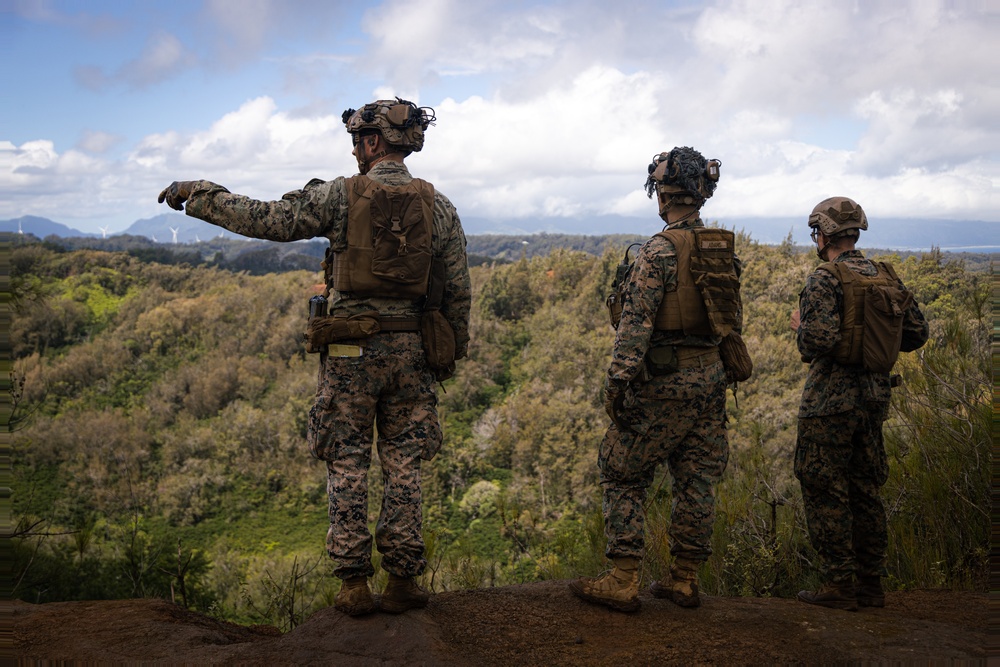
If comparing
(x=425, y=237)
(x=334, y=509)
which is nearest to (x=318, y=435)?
(x=334, y=509)

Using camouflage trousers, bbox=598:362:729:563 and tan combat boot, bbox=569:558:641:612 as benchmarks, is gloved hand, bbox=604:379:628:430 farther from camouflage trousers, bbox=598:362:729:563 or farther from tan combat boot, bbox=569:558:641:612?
tan combat boot, bbox=569:558:641:612

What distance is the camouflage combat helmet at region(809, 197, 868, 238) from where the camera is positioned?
12.5ft

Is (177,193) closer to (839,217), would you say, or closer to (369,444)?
(369,444)

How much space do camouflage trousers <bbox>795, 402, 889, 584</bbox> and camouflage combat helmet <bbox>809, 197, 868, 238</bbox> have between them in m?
0.98

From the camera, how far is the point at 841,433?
3816mm

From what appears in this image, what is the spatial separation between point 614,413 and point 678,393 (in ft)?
1.18

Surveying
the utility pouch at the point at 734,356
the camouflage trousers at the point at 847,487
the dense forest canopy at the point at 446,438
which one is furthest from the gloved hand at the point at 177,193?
the camouflage trousers at the point at 847,487

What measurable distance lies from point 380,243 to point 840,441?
272cm

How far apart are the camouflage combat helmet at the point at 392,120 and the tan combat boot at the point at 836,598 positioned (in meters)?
3.40

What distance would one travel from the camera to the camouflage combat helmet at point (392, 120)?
3746mm

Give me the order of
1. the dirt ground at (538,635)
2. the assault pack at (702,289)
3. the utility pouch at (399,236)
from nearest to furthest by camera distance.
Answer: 1. the dirt ground at (538,635)
2. the utility pouch at (399,236)
3. the assault pack at (702,289)

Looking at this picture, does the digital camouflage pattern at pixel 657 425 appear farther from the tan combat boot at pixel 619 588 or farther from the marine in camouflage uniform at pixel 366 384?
the marine in camouflage uniform at pixel 366 384

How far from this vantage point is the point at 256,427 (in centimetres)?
1376

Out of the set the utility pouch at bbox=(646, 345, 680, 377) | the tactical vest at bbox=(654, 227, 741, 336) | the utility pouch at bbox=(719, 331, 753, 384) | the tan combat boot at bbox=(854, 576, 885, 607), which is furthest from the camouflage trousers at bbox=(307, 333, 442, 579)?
the tan combat boot at bbox=(854, 576, 885, 607)
